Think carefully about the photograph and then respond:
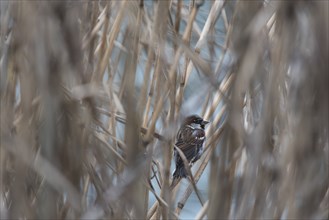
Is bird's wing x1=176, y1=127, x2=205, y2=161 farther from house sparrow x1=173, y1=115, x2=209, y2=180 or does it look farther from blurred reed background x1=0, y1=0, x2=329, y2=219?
blurred reed background x1=0, y1=0, x2=329, y2=219

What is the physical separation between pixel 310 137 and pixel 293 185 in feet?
0.31

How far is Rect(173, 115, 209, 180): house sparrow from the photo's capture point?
1.93 metres

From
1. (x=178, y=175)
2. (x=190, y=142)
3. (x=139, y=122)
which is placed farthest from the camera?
(x=190, y=142)

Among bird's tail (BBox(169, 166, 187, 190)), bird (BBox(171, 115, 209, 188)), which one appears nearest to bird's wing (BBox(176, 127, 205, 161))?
bird (BBox(171, 115, 209, 188))

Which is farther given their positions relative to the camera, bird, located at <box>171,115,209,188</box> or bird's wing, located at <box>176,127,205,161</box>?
bird's wing, located at <box>176,127,205,161</box>

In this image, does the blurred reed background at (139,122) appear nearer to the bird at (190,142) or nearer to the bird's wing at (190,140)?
the bird at (190,142)

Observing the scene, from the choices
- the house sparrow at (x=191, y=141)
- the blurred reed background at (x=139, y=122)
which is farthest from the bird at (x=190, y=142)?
the blurred reed background at (x=139, y=122)

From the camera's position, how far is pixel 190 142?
2.26m

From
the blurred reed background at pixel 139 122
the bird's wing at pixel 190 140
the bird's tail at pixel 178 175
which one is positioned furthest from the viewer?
the bird's wing at pixel 190 140

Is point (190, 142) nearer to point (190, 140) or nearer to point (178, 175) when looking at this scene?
point (190, 140)

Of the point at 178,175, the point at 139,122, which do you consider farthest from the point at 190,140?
the point at 139,122

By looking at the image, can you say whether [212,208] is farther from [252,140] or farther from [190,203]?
[190,203]

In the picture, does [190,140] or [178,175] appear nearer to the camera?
[178,175]

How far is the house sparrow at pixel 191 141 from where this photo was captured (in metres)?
1.93
